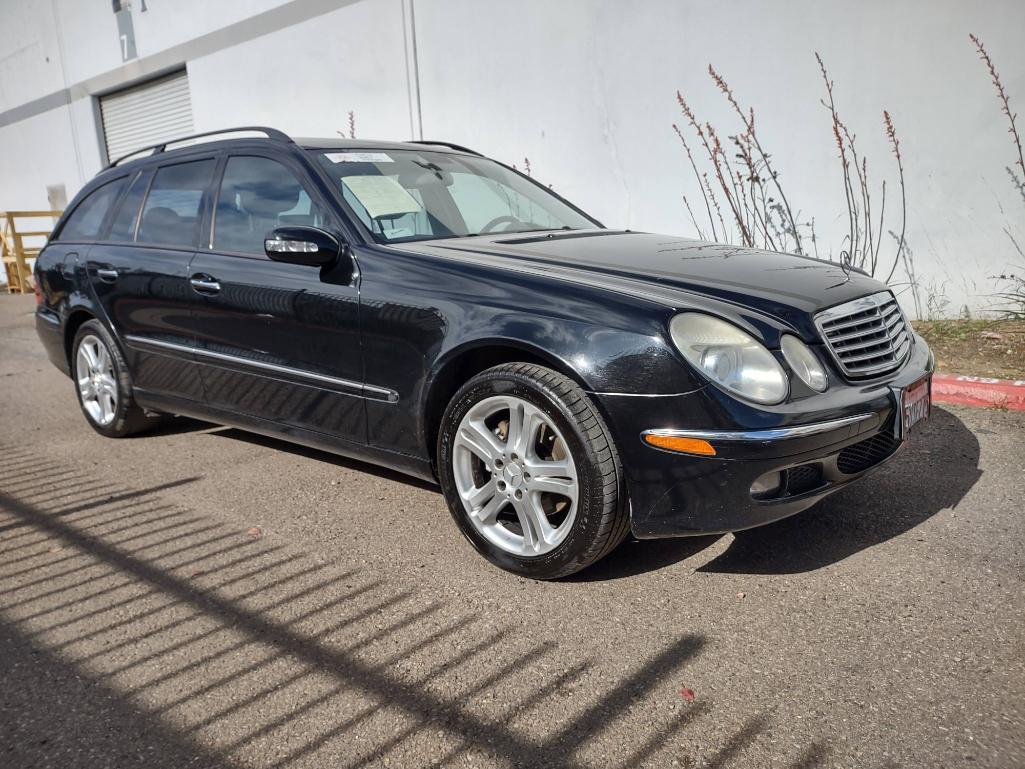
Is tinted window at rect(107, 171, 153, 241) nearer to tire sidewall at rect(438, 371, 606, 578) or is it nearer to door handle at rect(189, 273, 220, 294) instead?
door handle at rect(189, 273, 220, 294)

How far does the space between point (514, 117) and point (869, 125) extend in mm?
3503

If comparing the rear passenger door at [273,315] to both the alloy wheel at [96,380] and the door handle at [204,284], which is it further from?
the alloy wheel at [96,380]

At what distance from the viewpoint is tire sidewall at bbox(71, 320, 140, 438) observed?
4.75m

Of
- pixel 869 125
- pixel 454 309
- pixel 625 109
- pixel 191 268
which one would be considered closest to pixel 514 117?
pixel 625 109

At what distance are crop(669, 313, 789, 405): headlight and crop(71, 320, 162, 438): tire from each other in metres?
3.43

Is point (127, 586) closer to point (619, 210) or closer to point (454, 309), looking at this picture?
point (454, 309)

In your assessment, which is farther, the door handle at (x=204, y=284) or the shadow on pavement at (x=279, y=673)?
the door handle at (x=204, y=284)

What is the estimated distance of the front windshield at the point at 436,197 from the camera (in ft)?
12.1

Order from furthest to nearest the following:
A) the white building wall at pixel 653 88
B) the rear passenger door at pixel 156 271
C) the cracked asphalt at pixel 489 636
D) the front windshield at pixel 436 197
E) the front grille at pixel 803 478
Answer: the white building wall at pixel 653 88
the rear passenger door at pixel 156 271
the front windshield at pixel 436 197
the front grille at pixel 803 478
the cracked asphalt at pixel 489 636

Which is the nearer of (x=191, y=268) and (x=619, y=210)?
(x=191, y=268)

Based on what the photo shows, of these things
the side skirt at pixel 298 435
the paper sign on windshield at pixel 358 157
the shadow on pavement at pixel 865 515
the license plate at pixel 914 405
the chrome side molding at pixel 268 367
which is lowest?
the shadow on pavement at pixel 865 515

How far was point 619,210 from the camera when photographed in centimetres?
812

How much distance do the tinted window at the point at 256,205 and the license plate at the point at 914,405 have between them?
241cm

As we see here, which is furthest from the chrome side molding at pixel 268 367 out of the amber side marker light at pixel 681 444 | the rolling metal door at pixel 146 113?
the rolling metal door at pixel 146 113
